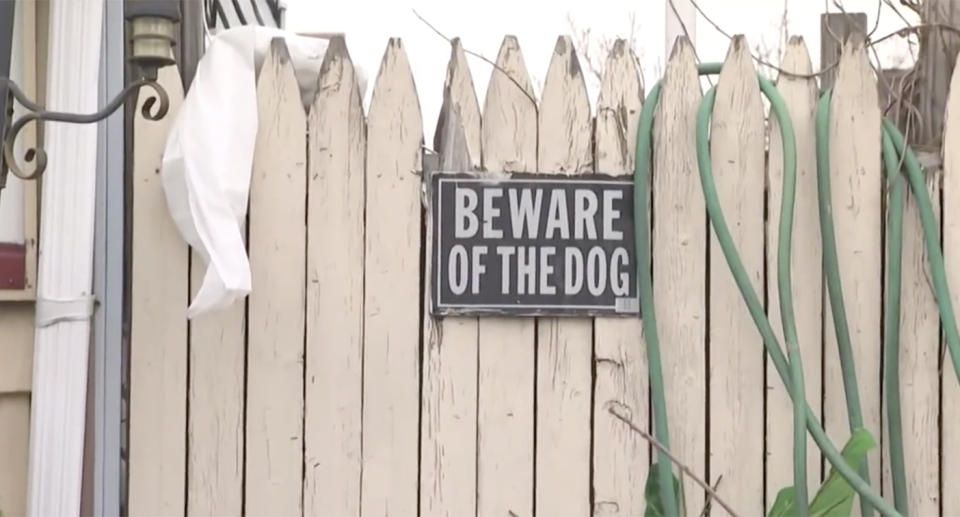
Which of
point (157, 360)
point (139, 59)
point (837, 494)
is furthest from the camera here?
point (157, 360)

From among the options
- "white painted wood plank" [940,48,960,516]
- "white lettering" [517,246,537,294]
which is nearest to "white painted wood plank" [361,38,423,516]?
"white lettering" [517,246,537,294]

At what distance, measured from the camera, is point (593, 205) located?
88.1 inches

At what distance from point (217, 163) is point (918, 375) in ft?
5.06

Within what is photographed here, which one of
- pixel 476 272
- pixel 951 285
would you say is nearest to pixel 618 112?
pixel 476 272

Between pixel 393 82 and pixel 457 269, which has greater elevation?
pixel 393 82

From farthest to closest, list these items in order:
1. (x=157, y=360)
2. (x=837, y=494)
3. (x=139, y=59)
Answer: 1. (x=157, y=360)
2. (x=837, y=494)
3. (x=139, y=59)

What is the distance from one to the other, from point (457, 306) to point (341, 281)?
253 mm

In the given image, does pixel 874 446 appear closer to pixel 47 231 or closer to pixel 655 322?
pixel 655 322

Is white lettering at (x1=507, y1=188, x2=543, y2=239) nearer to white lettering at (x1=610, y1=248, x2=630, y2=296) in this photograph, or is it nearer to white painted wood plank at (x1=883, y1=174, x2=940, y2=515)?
white lettering at (x1=610, y1=248, x2=630, y2=296)

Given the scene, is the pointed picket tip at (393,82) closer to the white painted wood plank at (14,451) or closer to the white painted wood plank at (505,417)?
the white painted wood plank at (505,417)

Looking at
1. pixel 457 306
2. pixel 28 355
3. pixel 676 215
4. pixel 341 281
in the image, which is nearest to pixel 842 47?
pixel 676 215

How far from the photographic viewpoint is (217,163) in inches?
83.2

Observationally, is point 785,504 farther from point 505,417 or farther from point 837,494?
point 505,417

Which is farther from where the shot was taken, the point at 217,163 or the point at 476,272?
the point at 476,272
